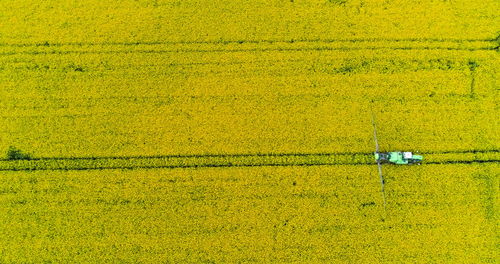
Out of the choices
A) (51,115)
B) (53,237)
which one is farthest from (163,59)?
(53,237)

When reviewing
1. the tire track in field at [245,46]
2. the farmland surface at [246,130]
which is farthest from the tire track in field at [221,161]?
the tire track in field at [245,46]

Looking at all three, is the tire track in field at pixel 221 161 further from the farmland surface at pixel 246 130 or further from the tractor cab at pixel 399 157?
the tractor cab at pixel 399 157

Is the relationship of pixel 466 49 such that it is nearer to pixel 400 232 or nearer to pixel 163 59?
pixel 400 232

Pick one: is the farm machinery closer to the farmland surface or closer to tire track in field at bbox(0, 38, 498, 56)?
the farmland surface

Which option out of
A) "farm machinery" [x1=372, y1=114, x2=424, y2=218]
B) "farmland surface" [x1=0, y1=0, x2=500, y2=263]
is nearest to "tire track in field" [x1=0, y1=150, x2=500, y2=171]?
"farmland surface" [x1=0, y1=0, x2=500, y2=263]

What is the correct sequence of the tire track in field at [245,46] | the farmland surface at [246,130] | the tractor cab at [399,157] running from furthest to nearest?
the tire track in field at [245,46]
the tractor cab at [399,157]
the farmland surface at [246,130]

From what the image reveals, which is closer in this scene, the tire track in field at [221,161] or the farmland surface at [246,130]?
the farmland surface at [246,130]
